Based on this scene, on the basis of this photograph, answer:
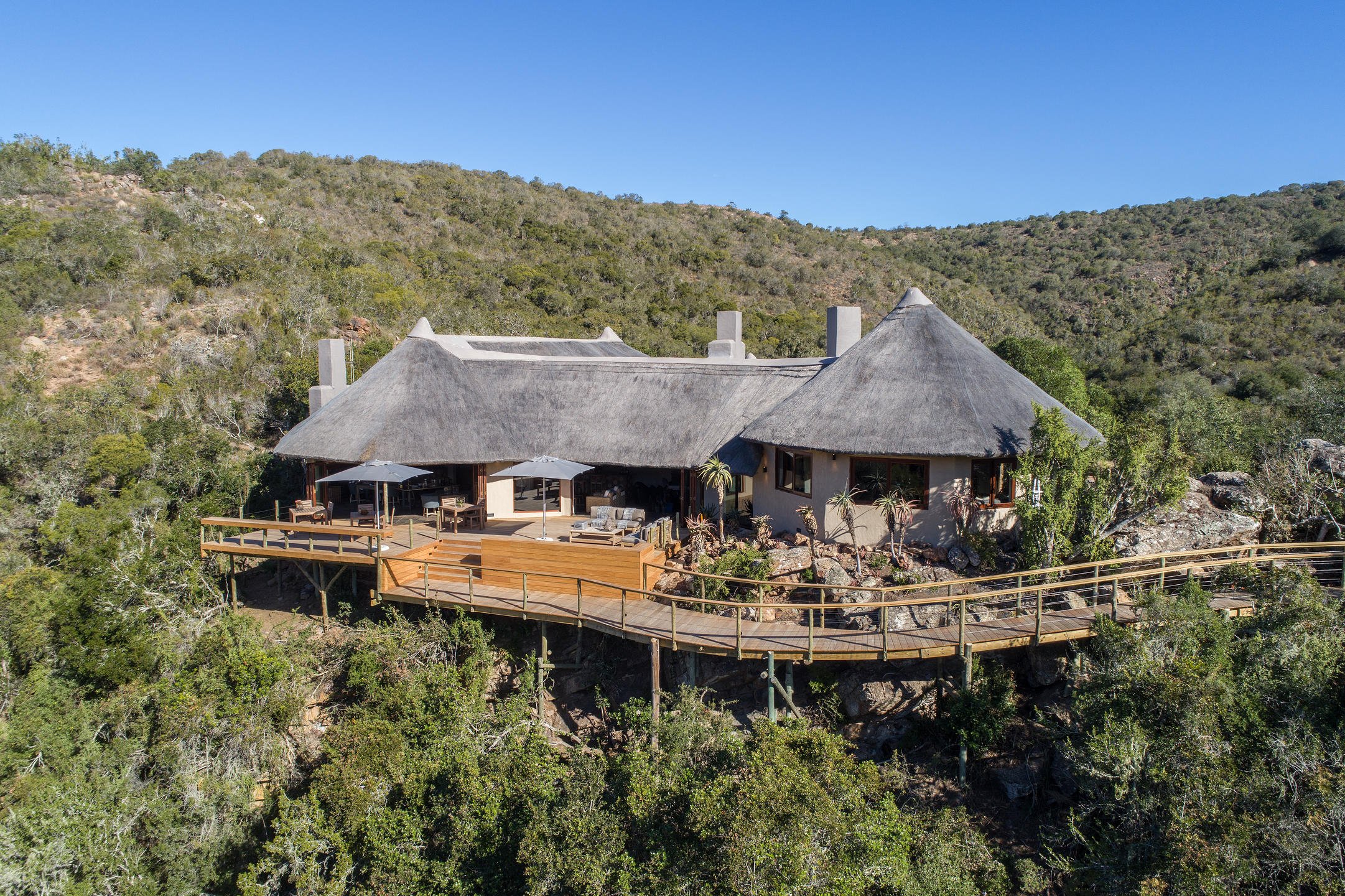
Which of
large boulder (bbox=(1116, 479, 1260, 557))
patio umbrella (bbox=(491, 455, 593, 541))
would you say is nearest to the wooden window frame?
large boulder (bbox=(1116, 479, 1260, 557))

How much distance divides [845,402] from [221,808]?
13151 millimetres

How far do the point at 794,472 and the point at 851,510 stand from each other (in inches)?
80.0

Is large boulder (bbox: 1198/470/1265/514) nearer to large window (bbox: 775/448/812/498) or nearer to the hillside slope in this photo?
the hillside slope

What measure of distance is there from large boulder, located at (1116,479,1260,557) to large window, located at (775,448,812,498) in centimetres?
587

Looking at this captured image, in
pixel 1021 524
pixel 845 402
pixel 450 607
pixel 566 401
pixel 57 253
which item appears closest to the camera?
pixel 1021 524

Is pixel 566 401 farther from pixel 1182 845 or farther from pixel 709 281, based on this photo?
pixel 709 281

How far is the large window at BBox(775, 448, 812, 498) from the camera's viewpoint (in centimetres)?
1697

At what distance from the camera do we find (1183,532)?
47.9 ft

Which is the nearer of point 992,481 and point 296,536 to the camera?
point 992,481

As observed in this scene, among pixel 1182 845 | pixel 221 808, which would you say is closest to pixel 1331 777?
pixel 1182 845

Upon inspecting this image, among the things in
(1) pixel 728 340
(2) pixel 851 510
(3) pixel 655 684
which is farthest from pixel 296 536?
(1) pixel 728 340

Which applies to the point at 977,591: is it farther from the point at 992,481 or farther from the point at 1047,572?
the point at 992,481

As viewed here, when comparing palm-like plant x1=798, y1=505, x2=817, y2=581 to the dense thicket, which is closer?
the dense thicket

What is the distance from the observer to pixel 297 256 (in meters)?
37.2
